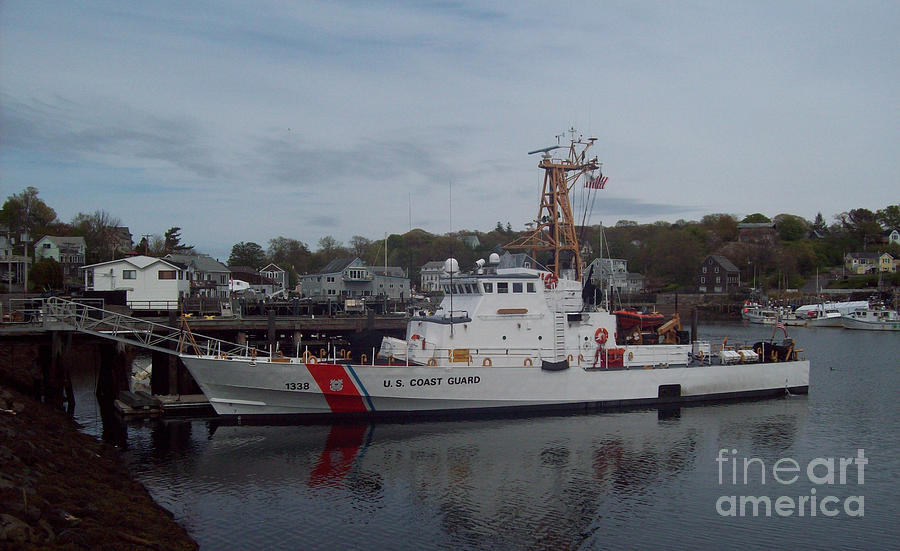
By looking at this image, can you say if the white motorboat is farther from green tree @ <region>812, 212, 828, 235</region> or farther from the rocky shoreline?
green tree @ <region>812, 212, 828, 235</region>

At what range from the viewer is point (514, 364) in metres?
21.6

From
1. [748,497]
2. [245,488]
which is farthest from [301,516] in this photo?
[748,497]

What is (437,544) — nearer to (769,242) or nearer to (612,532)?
(612,532)

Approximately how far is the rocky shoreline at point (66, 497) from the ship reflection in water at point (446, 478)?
3.28 ft

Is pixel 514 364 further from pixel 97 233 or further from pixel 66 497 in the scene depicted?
pixel 97 233

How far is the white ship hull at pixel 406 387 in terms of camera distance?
65.4ft

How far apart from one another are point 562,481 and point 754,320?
189 ft

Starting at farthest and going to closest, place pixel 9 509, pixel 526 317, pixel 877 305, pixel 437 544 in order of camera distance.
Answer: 1. pixel 877 305
2. pixel 526 317
3. pixel 437 544
4. pixel 9 509

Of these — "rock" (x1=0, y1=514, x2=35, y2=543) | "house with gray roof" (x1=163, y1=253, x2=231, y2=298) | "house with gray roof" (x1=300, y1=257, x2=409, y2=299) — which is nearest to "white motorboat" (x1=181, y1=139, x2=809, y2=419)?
"rock" (x1=0, y1=514, x2=35, y2=543)

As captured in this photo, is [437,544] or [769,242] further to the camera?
[769,242]

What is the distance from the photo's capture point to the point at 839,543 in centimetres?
1253

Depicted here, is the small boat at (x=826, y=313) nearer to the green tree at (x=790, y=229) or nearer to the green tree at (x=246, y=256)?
the green tree at (x=790, y=229)

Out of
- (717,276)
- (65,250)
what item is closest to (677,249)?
(717,276)

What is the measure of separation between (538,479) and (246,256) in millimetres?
74304
